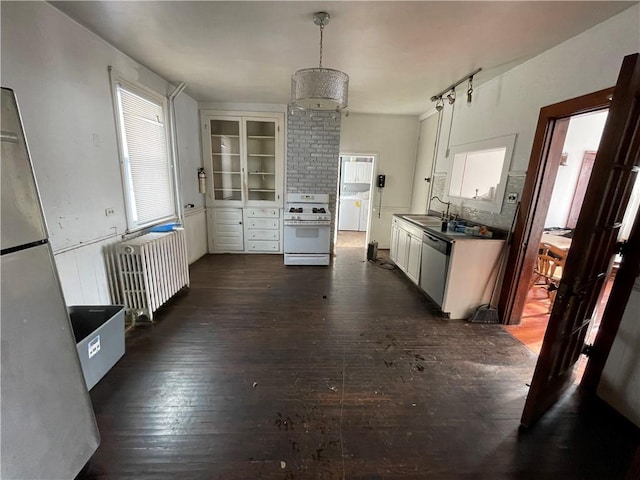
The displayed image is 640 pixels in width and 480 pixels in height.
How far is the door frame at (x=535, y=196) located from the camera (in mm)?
2257

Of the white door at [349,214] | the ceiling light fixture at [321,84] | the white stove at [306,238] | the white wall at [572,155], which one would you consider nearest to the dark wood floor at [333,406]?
the white stove at [306,238]

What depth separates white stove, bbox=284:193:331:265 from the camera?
175 inches

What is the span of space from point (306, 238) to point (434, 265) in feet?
6.83

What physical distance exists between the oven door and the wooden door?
3.25 metres

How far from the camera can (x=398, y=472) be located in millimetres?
1388

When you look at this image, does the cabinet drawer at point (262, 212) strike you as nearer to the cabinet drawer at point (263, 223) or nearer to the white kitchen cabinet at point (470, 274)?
the cabinet drawer at point (263, 223)

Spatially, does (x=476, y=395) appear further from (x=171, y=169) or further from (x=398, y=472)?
(x=171, y=169)

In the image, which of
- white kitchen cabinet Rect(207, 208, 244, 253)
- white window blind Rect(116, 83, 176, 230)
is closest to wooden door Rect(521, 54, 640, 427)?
white window blind Rect(116, 83, 176, 230)

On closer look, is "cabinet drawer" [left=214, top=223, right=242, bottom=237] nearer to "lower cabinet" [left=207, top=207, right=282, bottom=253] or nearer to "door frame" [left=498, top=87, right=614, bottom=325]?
"lower cabinet" [left=207, top=207, right=282, bottom=253]

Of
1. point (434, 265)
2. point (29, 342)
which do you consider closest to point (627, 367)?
point (434, 265)

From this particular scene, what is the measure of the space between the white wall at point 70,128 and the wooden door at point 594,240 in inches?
130

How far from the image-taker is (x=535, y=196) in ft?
8.22

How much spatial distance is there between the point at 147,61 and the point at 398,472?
4.10 metres

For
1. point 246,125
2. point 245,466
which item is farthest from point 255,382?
point 246,125
